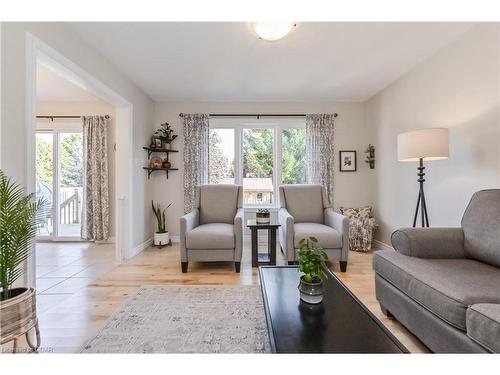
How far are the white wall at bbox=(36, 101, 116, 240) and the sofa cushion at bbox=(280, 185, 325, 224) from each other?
2.87 metres

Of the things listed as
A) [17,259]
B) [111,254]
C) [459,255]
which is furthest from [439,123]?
[111,254]

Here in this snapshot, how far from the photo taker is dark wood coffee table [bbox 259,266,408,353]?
3.30 feet

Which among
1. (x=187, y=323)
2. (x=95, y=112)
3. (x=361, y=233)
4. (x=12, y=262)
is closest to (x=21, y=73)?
(x=12, y=262)

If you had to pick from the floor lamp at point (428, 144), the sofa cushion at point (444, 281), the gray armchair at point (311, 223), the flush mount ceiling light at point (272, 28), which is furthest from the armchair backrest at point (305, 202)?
the flush mount ceiling light at point (272, 28)

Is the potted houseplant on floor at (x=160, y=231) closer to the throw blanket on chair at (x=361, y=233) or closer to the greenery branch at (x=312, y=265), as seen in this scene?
the throw blanket on chair at (x=361, y=233)

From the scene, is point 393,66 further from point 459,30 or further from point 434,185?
point 434,185

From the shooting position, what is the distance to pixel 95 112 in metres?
4.31

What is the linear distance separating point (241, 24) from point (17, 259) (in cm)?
229

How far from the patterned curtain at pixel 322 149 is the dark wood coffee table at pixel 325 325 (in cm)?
273

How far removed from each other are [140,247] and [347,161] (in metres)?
3.53

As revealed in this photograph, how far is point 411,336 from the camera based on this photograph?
162cm

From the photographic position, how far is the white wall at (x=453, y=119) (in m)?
2.11

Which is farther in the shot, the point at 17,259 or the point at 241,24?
the point at 241,24

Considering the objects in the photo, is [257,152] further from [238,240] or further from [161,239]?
[161,239]
